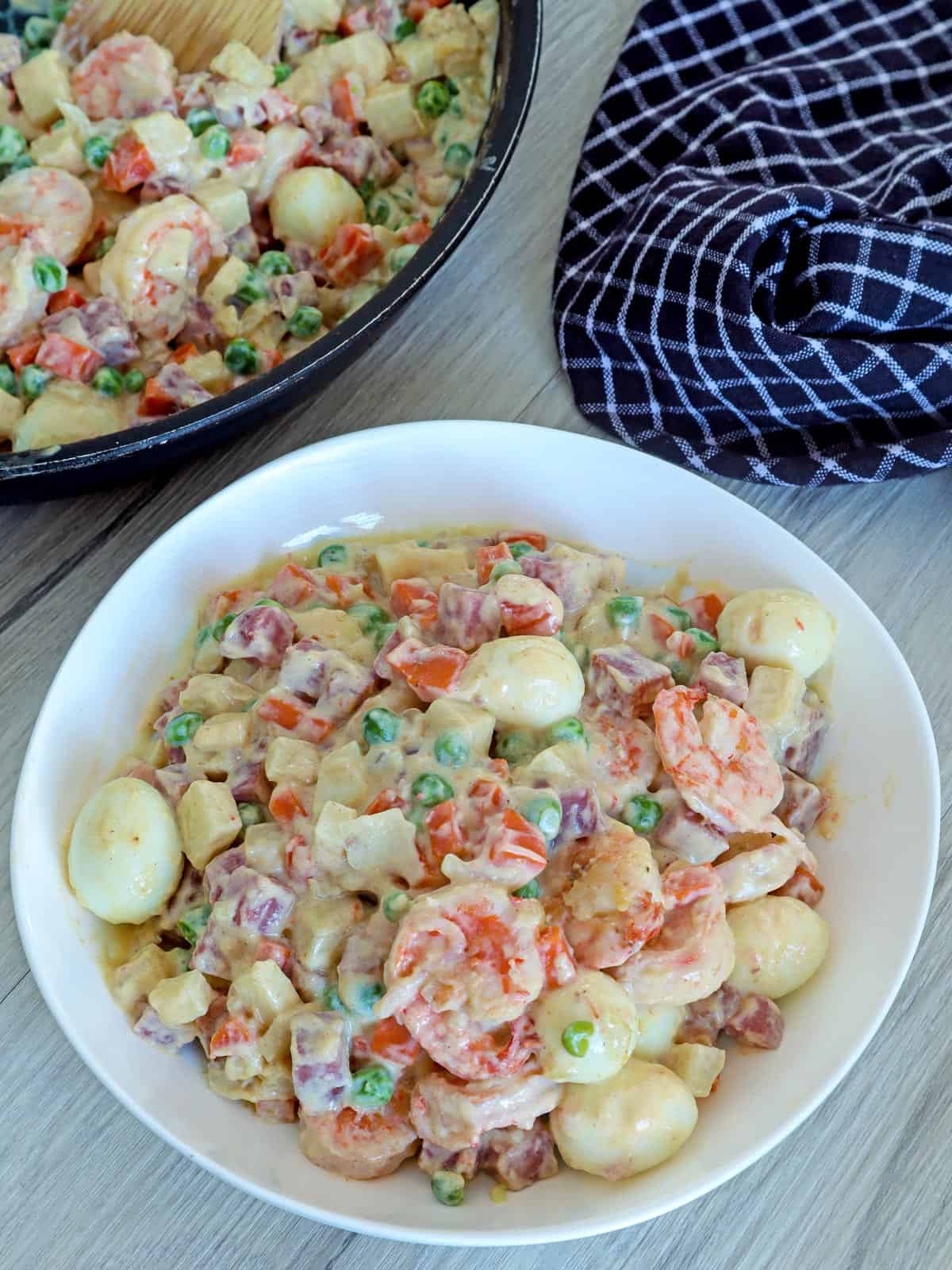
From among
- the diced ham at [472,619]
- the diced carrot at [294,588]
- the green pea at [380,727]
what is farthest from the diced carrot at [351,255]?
the green pea at [380,727]

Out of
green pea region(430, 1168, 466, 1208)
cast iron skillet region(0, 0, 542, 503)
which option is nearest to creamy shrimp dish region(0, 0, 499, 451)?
cast iron skillet region(0, 0, 542, 503)

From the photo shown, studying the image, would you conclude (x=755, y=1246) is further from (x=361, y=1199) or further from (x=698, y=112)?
(x=698, y=112)

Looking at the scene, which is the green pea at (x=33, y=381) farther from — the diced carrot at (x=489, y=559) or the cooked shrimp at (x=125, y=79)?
the diced carrot at (x=489, y=559)

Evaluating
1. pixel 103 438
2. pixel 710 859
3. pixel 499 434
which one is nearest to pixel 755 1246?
pixel 710 859

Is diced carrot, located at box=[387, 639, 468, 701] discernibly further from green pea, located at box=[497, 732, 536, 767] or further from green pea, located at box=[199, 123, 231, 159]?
green pea, located at box=[199, 123, 231, 159]

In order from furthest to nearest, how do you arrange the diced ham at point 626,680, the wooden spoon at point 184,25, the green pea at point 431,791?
1. the wooden spoon at point 184,25
2. the diced ham at point 626,680
3. the green pea at point 431,791

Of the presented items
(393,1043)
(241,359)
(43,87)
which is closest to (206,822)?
(393,1043)
